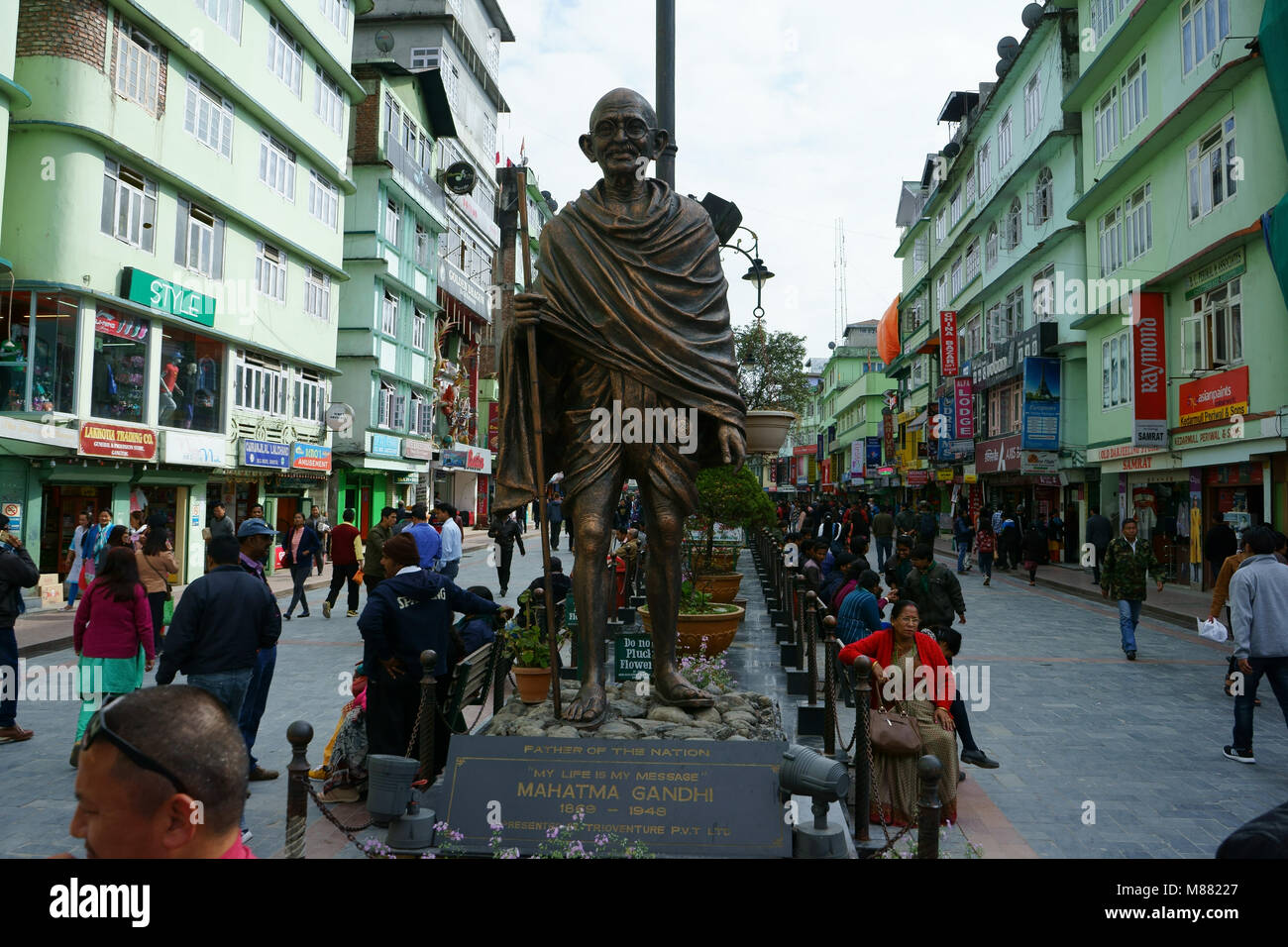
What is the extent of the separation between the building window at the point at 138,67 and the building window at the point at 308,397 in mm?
8144

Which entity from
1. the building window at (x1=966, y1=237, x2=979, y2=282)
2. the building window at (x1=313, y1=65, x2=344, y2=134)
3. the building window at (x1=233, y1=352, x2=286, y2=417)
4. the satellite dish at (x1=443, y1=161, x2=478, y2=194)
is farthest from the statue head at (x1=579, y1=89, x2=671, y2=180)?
the building window at (x1=966, y1=237, x2=979, y2=282)

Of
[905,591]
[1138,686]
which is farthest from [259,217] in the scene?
[1138,686]

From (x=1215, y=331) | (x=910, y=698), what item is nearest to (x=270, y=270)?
(x=910, y=698)

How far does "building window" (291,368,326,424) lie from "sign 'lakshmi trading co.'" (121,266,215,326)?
4.51 metres

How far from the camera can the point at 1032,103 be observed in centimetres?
2809

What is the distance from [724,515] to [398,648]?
10.8 meters

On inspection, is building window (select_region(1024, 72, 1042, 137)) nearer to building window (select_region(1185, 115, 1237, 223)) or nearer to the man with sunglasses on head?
building window (select_region(1185, 115, 1237, 223))

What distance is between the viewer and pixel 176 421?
1848 centimetres

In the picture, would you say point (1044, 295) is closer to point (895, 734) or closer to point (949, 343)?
point (949, 343)

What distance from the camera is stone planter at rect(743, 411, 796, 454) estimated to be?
6.56 m

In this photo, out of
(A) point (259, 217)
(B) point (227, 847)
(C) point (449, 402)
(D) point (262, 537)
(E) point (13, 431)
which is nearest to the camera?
(B) point (227, 847)

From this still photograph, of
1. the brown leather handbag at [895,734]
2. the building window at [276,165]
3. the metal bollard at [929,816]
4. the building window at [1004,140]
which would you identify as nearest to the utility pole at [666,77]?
the brown leather handbag at [895,734]

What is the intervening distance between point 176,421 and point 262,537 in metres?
13.7
